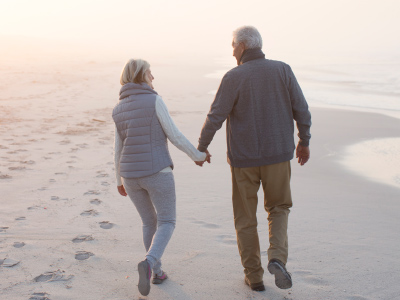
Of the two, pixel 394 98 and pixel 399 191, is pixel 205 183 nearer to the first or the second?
pixel 399 191

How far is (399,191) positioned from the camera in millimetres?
5922

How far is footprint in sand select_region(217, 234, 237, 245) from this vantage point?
4.27 m

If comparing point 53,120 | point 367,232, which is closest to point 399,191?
point 367,232

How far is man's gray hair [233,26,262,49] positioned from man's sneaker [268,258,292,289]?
147 centimetres

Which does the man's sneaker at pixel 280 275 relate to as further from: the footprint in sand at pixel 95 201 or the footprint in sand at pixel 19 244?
the footprint in sand at pixel 95 201

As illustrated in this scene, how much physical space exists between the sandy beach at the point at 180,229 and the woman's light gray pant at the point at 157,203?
0.35 metres

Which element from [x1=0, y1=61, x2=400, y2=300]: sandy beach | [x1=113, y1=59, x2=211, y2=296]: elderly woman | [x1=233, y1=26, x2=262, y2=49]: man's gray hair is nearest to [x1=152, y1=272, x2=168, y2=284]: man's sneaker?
[x1=0, y1=61, x2=400, y2=300]: sandy beach

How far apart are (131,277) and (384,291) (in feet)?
5.85

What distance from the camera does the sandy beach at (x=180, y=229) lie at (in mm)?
3414

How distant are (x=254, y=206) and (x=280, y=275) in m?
0.55

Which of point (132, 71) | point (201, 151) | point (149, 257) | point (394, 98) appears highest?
point (132, 71)

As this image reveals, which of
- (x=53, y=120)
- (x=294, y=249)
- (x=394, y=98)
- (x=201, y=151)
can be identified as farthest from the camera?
(x=394, y=98)

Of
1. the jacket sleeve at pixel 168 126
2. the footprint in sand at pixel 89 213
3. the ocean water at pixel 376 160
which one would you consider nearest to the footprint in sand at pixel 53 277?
the jacket sleeve at pixel 168 126

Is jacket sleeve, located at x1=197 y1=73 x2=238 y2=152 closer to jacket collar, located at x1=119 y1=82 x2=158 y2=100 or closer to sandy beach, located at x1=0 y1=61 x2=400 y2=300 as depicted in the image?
jacket collar, located at x1=119 y1=82 x2=158 y2=100
